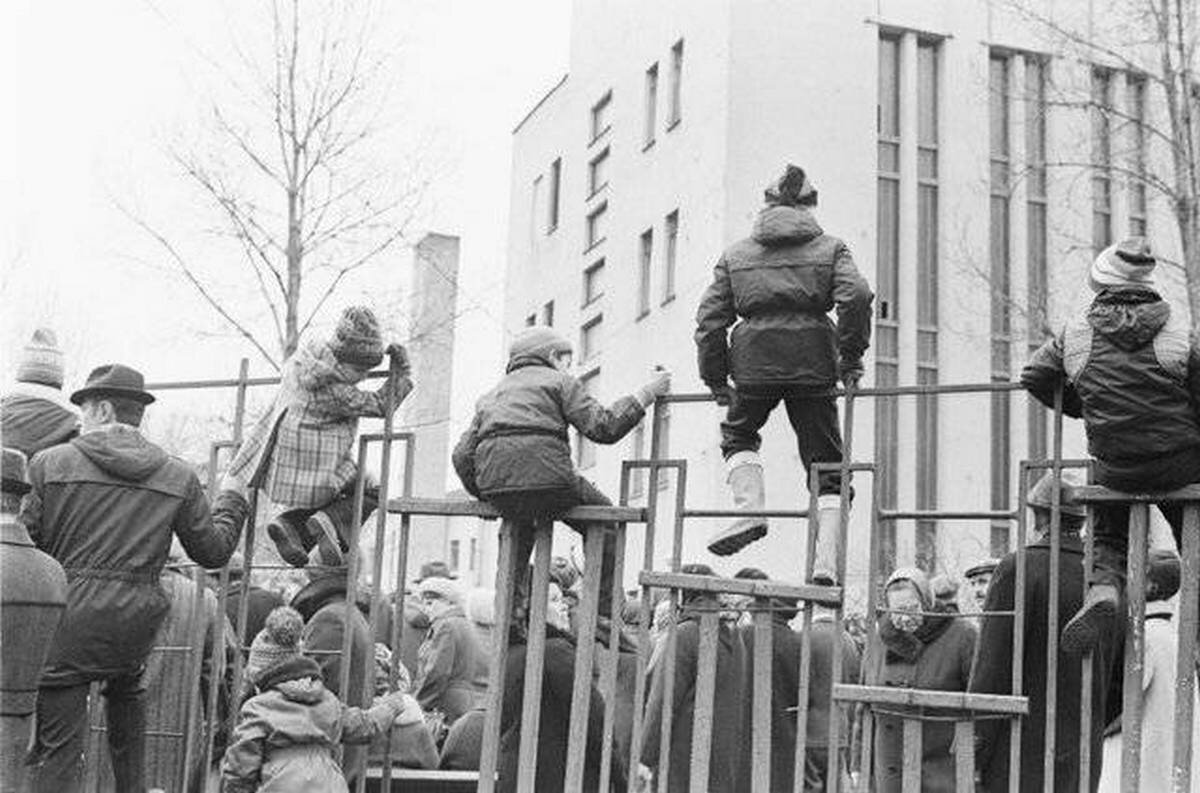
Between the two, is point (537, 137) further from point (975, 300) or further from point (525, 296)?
point (975, 300)

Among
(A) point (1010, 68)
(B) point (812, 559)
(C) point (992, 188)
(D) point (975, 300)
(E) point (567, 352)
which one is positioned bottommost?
(B) point (812, 559)

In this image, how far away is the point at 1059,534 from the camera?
620 cm

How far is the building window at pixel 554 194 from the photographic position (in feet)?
101

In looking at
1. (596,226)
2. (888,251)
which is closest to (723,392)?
(888,251)

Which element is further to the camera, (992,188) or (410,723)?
(992,188)

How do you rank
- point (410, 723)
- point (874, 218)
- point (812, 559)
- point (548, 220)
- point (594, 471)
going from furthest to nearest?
point (548, 220) < point (594, 471) < point (874, 218) < point (410, 723) < point (812, 559)

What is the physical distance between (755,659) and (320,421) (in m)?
2.27

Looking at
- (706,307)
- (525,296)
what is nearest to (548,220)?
(525,296)

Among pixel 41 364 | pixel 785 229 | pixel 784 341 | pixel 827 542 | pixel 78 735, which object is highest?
pixel 785 229

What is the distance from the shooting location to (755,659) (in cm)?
639

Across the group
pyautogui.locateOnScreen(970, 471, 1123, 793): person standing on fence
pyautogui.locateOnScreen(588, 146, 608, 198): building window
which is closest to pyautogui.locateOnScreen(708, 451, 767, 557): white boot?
pyautogui.locateOnScreen(970, 471, 1123, 793): person standing on fence

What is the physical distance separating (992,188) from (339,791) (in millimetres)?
19050

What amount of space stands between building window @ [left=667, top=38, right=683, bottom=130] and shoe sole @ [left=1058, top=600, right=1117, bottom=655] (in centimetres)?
1977

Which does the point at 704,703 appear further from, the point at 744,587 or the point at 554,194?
the point at 554,194
